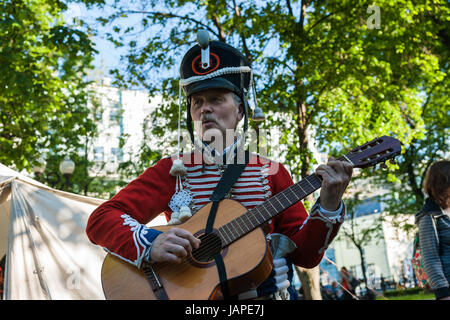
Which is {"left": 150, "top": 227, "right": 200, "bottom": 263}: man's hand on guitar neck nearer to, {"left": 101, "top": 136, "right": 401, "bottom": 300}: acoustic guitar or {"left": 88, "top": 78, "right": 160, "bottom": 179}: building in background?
{"left": 101, "top": 136, "right": 401, "bottom": 300}: acoustic guitar

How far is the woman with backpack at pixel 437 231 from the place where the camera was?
3.42 meters

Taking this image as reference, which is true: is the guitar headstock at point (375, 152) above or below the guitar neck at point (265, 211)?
above

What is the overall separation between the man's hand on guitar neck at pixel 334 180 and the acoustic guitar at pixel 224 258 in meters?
0.09

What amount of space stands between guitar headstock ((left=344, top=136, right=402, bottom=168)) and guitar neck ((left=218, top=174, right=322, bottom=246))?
23 centimetres

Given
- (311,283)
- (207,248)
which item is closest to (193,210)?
(207,248)

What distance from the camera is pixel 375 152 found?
225 centimetres

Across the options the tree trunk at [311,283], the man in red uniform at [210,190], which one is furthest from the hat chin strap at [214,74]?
the tree trunk at [311,283]

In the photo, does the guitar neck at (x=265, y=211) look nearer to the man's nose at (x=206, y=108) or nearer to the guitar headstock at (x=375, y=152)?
the guitar headstock at (x=375, y=152)

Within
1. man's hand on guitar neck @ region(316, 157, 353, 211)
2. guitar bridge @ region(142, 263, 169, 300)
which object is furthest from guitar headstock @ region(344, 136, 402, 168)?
guitar bridge @ region(142, 263, 169, 300)

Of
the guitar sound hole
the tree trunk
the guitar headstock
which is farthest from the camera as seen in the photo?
the tree trunk

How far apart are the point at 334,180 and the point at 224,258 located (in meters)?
0.64

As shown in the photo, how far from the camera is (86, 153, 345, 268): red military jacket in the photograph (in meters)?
2.17
